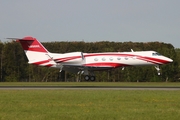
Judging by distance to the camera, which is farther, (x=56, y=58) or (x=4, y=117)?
(x=56, y=58)

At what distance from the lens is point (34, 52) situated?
61.9 metres

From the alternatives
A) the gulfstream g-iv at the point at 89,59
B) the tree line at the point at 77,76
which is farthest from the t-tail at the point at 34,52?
the tree line at the point at 77,76

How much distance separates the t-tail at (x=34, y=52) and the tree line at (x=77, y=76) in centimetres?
3309

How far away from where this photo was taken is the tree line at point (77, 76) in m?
92.0

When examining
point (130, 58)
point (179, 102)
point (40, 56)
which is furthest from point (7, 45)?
point (179, 102)

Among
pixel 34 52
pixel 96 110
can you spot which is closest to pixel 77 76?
pixel 34 52

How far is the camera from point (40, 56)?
202 ft

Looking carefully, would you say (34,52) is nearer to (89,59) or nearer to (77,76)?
(89,59)

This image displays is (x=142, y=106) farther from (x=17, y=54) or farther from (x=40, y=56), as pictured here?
(x=17, y=54)

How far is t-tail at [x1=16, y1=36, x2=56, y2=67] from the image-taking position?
200ft

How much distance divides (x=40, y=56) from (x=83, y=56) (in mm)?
6241

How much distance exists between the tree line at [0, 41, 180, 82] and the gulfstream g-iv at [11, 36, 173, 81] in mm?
30666

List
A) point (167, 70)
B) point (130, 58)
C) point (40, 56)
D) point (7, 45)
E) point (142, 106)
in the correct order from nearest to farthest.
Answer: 1. point (142, 106)
2. point (130, 58)
3. point (40, 56)
4. point (167, 70)
5. point (7, 45)

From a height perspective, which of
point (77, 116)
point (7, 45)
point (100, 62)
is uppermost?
point (7, 45)
